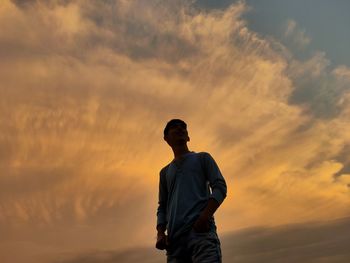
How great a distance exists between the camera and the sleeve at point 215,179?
625 centimetres

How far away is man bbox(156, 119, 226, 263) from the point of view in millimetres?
6082

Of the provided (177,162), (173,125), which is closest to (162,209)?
(177,162)

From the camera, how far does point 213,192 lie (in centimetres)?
627

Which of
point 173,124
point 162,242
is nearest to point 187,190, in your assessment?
point 162,242

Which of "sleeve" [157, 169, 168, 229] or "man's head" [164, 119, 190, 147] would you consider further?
"sleeve" [157, 169, 168, 229]

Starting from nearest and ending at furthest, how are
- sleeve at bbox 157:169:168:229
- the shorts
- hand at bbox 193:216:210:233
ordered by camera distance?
the shorts, hand at bbox 193:216:210:233, sleeve at bbox 157:169:168:229

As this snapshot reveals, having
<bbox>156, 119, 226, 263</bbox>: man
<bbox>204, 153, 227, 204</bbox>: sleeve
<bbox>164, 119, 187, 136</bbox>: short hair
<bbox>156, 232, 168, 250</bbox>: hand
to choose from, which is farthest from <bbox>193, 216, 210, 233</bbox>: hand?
<bbox>164, 119, 187, 136</bbox>: short hair

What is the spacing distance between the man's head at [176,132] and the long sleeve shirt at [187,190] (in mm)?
243

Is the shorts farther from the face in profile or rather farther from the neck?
the face in profile

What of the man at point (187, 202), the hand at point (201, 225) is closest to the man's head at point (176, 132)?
the man at point (187, 202)

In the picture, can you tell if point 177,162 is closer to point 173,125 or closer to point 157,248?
point 173,125

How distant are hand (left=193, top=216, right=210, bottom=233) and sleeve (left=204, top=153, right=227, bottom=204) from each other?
1.05 ft

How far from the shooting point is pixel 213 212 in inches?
242

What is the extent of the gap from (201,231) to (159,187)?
4.23 ft
